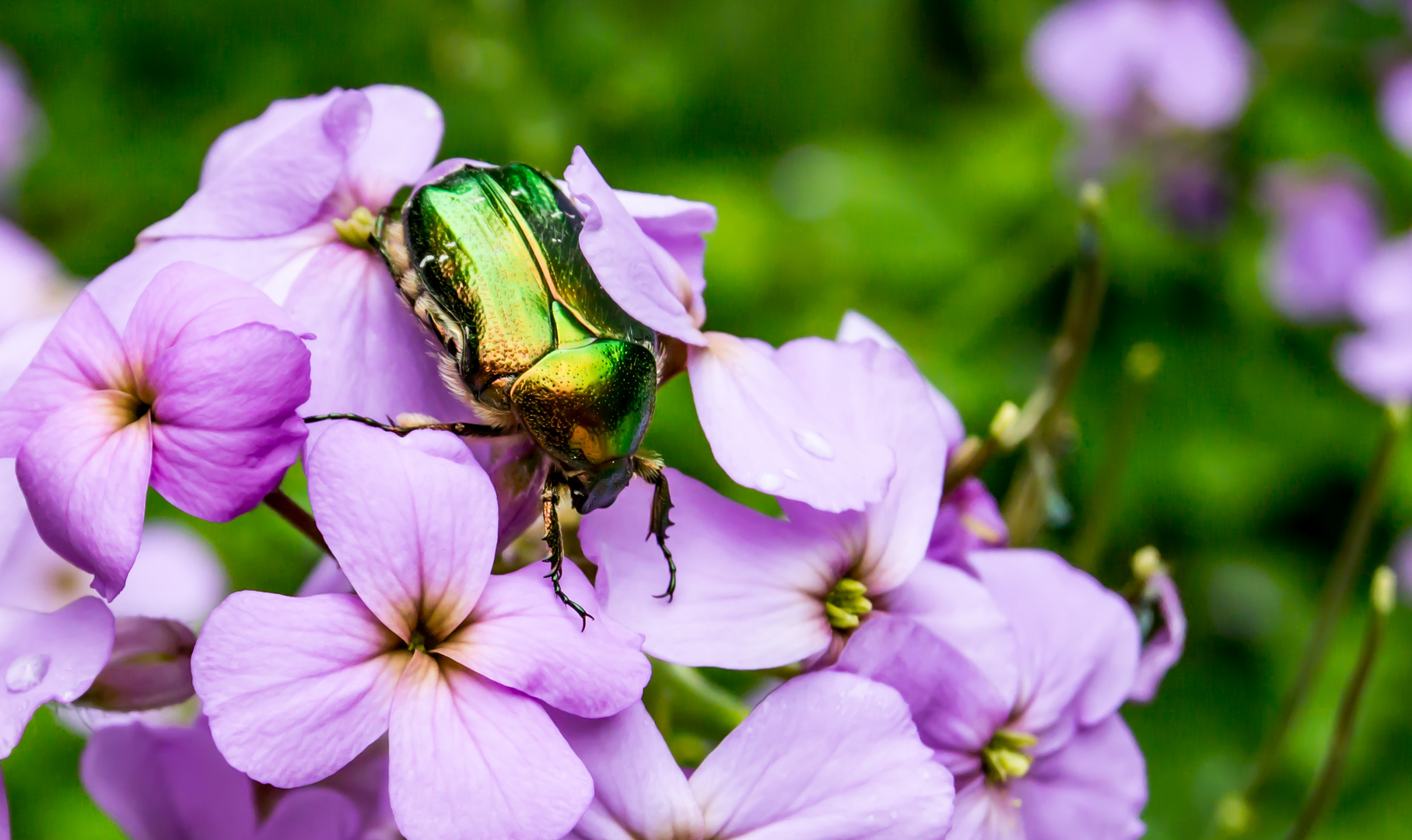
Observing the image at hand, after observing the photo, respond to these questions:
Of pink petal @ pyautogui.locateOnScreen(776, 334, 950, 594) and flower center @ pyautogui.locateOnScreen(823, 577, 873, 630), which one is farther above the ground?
pink petal @ pyautogui.locateOnScreen(776, 334, 950, 594)

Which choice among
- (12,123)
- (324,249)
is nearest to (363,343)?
(324,249)

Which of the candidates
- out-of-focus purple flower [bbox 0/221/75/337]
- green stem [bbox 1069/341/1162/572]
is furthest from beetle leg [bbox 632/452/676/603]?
out-of-focus purple flower [bbox 0/221/75/337]

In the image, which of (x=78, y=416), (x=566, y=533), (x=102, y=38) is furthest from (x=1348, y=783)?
(x=102, y=38)

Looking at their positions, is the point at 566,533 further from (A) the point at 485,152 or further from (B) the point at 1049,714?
(A) the point at 485,152

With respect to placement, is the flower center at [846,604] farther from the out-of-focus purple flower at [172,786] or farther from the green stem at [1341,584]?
the green stem at [1341,584]

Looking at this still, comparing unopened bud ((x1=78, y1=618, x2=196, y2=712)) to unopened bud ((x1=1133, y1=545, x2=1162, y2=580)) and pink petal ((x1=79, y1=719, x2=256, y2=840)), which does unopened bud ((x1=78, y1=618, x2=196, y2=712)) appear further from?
unopened bud ((x1=1133, y1=545, x2=1162, y2=580))

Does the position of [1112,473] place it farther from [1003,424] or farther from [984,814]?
[984,814]

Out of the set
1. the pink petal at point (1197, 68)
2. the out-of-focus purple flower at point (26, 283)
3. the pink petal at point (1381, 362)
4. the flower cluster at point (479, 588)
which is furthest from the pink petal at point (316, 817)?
the pink petal at point (1197, 68)
